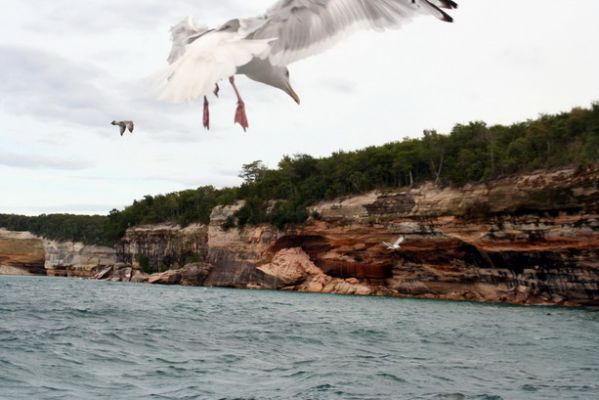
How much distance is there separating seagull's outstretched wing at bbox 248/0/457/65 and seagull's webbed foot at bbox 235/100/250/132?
1.12ft

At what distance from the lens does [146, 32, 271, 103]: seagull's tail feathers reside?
3.11 m

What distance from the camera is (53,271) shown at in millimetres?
86062

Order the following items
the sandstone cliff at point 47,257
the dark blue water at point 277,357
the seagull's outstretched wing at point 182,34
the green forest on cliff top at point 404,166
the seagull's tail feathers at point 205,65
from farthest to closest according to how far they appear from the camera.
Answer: the sandstone cliff at point 47,257 < the green forest on cliff top at point 404,166 < the dark blue water at point 277,357 < the seagull's outstretched wing at point 182,34 < the seagull's tail feathers at point 205,65

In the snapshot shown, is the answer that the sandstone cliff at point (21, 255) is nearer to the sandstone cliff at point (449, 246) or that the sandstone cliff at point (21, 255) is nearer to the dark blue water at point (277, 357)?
the sandstone cliff at point (449, 246)

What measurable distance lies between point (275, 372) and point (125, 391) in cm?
280

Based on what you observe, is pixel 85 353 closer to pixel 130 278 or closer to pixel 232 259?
pixel 232 259

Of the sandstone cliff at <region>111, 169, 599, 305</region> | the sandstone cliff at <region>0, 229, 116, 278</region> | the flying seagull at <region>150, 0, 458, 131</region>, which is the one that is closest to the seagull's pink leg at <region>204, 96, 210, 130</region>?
the flying seagull at <region>150, 0, 458, 131</region>

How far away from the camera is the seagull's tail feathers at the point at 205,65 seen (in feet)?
10.2

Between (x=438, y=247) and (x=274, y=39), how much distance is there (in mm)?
41126

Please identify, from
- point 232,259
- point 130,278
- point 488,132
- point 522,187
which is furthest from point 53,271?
point 522,187

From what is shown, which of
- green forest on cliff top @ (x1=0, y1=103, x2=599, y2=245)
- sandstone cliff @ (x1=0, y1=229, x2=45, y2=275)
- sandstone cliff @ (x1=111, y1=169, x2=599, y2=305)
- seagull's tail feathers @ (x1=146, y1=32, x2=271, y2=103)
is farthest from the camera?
sandstone cliff @ (x1=0, y1=229, x2=45, y2=275)

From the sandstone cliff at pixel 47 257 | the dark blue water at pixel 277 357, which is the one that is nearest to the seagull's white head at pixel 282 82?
the dark blue water at pixel 277 357

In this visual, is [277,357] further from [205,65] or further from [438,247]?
[438,247]

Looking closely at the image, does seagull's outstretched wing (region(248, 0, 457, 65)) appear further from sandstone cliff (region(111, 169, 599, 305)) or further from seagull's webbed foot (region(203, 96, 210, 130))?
sandstone cliff (region(111, 169, 599, 305))
